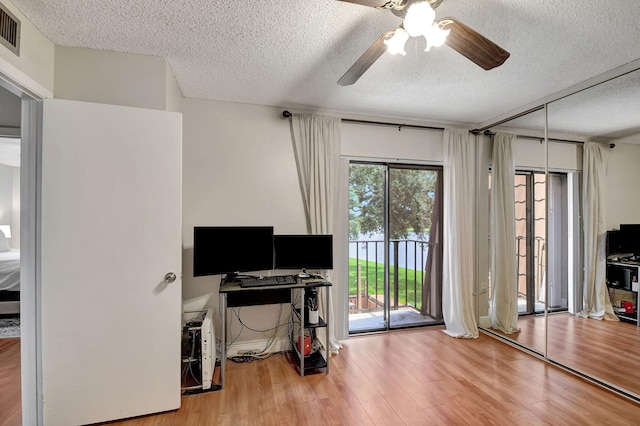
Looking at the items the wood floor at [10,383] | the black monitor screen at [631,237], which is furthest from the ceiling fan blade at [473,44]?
the wood floor at [10,383]

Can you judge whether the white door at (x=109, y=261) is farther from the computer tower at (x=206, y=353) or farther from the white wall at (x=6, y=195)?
the white wall at (x=6, y=195)

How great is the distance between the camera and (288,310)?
302 cm

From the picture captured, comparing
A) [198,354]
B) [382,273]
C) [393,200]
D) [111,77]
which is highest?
[111,77]

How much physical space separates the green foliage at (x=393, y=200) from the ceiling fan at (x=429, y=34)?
6.15ft

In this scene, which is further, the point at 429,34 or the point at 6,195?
the point at 6,195

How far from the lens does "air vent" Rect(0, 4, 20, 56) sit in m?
1.49

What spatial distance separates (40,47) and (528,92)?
3.77m

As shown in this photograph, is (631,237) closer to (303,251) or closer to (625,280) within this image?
(625,280)

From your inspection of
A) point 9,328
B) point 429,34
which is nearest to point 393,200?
point 429,34

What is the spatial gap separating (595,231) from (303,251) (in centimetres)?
248

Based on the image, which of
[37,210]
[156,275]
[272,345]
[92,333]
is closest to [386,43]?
[156,275]

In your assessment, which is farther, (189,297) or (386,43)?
(189,297)

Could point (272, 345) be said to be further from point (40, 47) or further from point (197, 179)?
point (40, 47)

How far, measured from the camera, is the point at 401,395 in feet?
7.31
